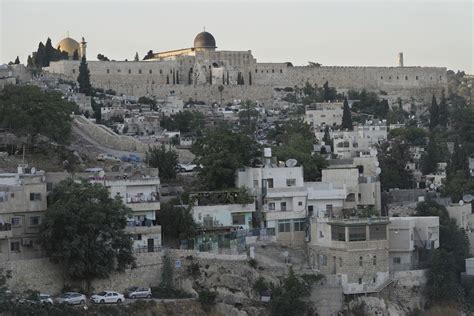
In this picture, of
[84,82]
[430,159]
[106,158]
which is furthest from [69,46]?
[106,158]

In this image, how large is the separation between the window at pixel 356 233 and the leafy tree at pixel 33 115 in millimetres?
11091

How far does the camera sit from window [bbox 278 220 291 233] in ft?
121

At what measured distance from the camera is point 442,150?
5334 centimetres

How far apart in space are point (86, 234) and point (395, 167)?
18.3 metres

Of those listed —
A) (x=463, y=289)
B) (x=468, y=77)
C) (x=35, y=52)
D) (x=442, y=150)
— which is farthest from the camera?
(x=468, y=77)

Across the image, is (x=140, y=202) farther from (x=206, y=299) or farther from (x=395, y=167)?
(x=395, y=167)

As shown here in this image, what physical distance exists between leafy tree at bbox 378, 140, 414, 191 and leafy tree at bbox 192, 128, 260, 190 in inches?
282

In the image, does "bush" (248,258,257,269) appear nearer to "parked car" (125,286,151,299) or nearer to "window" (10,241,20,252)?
"parked car" (125,286,151,299)

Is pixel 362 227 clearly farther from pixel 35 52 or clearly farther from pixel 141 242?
pixel 35 52

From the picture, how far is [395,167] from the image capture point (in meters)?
47.5

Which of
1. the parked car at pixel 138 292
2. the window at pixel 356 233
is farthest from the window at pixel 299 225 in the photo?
the parked car at pixel 138 292

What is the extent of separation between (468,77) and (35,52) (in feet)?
192

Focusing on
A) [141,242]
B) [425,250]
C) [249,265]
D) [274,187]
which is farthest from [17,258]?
[425,250]

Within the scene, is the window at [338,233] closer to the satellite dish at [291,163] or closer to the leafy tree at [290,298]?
the leafy tree at [290,298]
